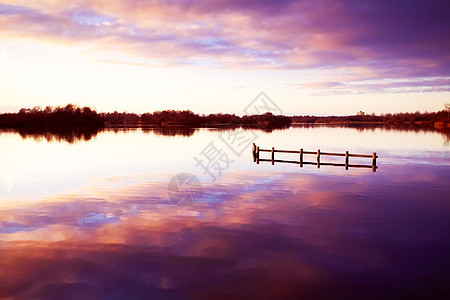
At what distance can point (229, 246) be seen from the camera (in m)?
11.8

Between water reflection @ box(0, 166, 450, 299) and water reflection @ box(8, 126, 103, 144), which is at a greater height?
water reflection @ box(8, 126, 103, 144)

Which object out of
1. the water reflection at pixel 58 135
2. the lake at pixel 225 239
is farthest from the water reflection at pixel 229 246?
the water reflection at pixel 58 135

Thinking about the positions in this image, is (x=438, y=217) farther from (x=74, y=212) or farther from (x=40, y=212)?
(x=40, y=212)

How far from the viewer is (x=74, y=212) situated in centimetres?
1631

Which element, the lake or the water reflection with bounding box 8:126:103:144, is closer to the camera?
the lake

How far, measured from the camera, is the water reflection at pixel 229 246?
9000mm

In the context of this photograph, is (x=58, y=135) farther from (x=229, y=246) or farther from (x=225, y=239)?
(x=229, y=246)

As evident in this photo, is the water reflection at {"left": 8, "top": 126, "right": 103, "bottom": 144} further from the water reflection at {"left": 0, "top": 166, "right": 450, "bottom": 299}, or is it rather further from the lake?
the water reflection at {"left": 0, "top": 166, "right": 450, "bottom": 299}

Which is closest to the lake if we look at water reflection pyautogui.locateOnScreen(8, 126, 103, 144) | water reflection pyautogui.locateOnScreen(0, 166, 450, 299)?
water reflection pyautogui.locateOnScreen(0, 166, 450, 299)

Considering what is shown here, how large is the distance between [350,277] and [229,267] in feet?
11.9

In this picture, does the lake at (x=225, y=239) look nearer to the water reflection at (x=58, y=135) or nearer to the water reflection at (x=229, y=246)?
the water reflection at (x=229, y=246)

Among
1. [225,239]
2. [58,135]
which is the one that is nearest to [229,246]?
[225,239]

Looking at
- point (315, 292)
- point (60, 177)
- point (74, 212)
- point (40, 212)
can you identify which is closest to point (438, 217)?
point (315, 292)

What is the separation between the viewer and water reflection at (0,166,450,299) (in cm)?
900
